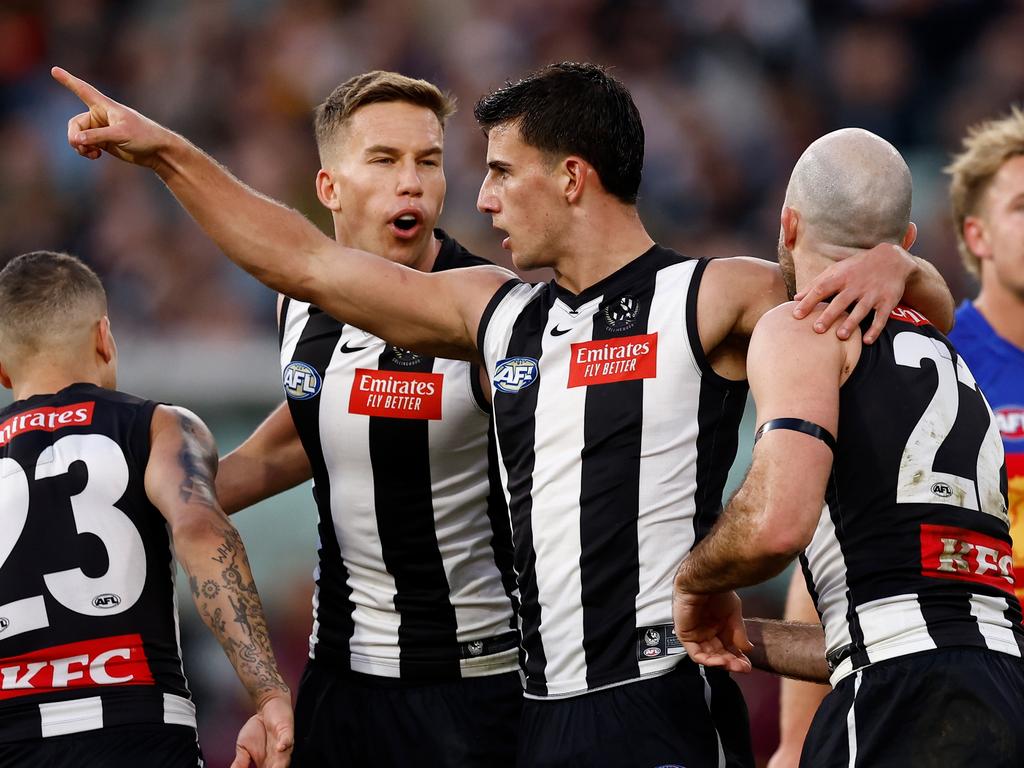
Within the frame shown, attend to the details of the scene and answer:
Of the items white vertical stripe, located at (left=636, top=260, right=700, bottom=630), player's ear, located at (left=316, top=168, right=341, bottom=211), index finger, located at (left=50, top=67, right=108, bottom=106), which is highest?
player's ear, located at (left=316, top=168, right=341, bottom=211)

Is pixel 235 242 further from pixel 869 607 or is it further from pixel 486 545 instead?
pixel 869 607

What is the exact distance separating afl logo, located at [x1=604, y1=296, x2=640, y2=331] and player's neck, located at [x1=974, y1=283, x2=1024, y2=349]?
2.27 m

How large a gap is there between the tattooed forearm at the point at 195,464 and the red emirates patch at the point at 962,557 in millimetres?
1989

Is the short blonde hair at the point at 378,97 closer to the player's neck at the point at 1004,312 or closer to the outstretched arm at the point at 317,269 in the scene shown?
the outstretched arm at the point at 317,269

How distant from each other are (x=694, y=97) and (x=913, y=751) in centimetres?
804

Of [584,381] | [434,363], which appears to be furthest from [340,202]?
[584,381]

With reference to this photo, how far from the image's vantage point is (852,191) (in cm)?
353

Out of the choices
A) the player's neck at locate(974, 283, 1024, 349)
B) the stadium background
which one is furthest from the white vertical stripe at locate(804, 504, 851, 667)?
the stadium background

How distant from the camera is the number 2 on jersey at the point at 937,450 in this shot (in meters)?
3.27

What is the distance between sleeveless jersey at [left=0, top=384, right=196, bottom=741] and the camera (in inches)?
157

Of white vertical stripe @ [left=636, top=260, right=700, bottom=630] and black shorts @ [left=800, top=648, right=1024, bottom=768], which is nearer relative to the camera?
black shorts @ [left=800, top=648, right=1024, bottom=768]

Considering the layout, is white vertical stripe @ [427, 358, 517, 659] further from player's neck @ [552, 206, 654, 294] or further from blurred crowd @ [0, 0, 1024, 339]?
blurred crowd @ [0, 0, 1024, 339]

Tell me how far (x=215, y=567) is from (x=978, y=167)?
3.64 meters

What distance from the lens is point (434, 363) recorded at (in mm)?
4531
